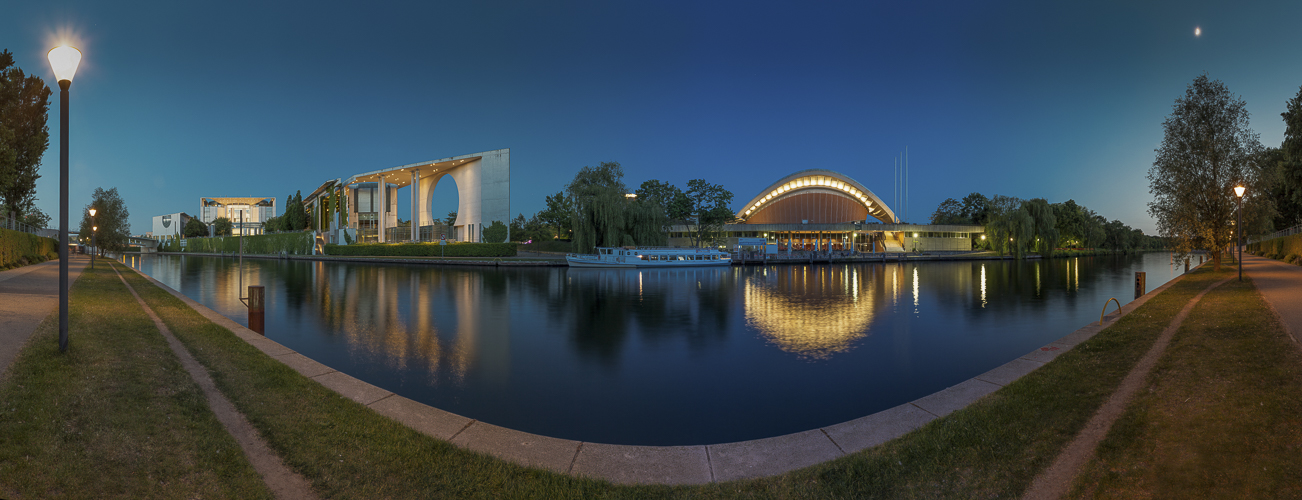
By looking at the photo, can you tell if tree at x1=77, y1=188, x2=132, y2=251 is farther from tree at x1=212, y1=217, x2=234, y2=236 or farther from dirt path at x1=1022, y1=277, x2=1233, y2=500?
dirt path at x1=1022, y1=277, x2=1233, y2=500

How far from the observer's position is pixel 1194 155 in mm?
22469

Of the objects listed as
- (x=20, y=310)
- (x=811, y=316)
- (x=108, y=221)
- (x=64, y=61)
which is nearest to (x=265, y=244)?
(x=108, y=221)

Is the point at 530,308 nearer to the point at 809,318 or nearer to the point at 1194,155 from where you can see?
the point at 809,318

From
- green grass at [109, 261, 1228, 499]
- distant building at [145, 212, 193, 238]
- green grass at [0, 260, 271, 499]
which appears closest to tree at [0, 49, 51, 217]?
green grass at [0, 260, 271, 499]

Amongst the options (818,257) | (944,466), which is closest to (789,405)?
(944,466)

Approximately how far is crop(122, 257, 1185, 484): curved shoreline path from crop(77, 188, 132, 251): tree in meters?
70.6

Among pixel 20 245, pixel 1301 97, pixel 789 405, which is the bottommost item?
pixel 789 405

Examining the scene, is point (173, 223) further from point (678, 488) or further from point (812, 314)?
point (678, 488)

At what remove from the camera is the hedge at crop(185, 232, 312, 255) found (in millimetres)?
67250

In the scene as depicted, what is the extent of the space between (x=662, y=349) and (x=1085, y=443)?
7.24 metres

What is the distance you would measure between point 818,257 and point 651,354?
4817 cm

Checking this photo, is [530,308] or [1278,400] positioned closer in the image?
[1278,400]

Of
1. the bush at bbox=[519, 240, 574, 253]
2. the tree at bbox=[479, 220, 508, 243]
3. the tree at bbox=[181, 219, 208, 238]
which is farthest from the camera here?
the tree at bbox=[181, 219, 208, 238]

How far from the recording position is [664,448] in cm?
483
